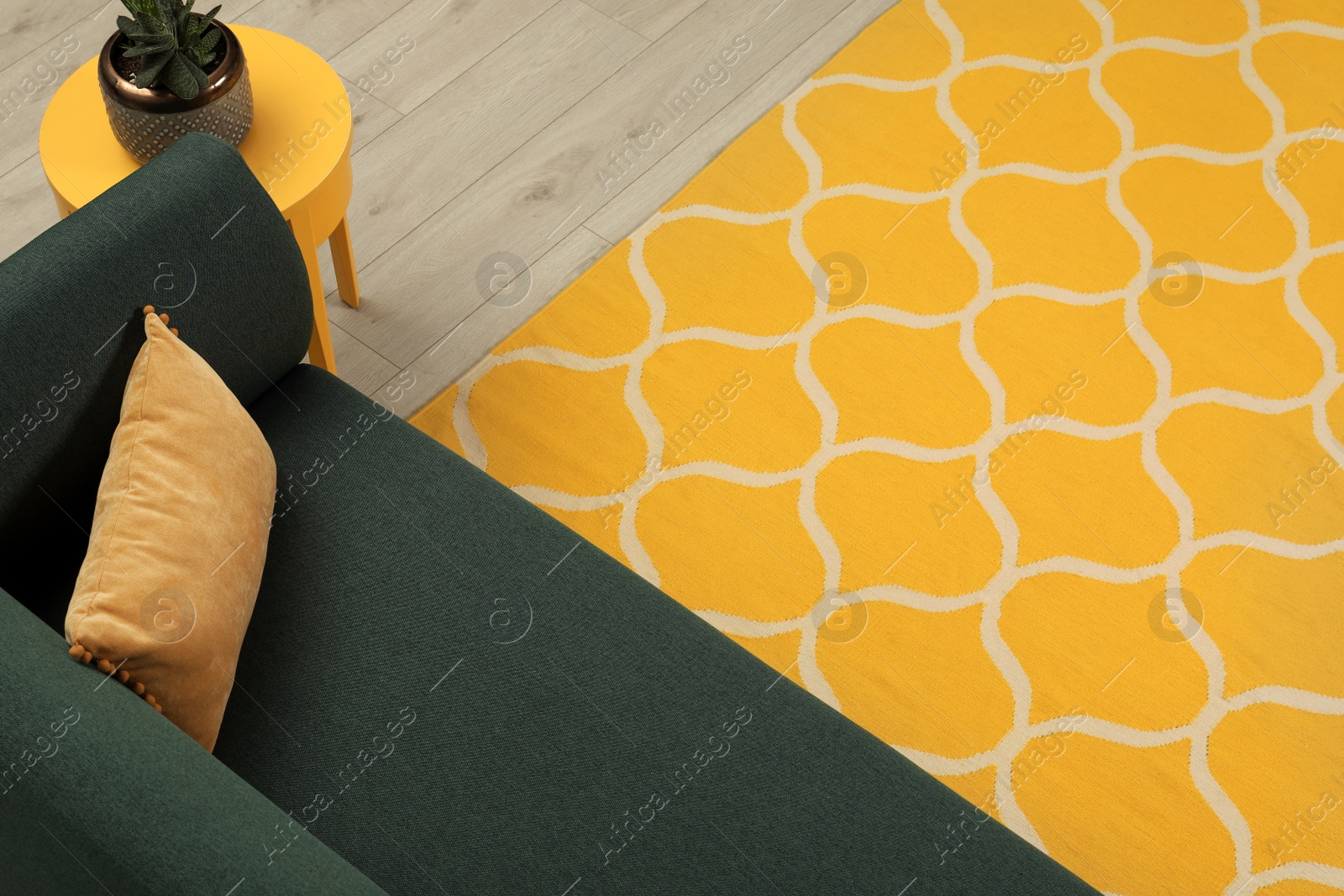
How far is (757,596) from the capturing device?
2012 millimetres

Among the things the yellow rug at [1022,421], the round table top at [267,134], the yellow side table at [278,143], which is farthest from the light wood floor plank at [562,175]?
the round table top at [267,134]

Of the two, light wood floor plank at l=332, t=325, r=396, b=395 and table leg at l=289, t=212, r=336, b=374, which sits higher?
table leg at l=289, t=212, r=336, b=374

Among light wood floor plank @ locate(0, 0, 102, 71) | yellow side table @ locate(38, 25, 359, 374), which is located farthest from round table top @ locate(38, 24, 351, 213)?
light wood floor plank @ locate(0, 0, 102, 71)

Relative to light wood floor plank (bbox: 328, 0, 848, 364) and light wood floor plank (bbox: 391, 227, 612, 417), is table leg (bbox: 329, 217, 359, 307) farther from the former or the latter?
light wood floor plank (bbox: 391, 227, 612, 417)

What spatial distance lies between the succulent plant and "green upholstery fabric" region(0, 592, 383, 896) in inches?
32.1

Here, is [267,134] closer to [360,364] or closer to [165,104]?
[165,104]

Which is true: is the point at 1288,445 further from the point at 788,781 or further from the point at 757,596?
the point at 788,781

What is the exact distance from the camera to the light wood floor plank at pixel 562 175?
2316mm

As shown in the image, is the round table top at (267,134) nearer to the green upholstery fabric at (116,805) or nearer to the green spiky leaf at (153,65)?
the green spiky leaf at (153,65)

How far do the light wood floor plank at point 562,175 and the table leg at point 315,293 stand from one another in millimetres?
289

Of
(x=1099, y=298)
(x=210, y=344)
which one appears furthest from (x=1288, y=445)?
(x=210, y=344)

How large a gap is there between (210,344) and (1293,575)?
→ 1.84 m

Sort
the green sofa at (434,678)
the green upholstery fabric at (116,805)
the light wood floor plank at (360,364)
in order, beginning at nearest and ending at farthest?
the green upholstery fabric at (116,805) < the green sofa at (434,678) < the light wood floor plank at (360,364)

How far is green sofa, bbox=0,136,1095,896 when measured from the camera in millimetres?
1299
